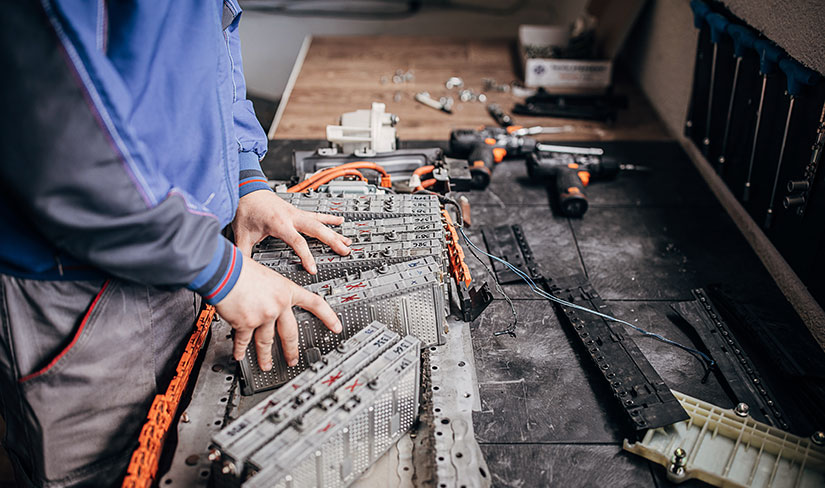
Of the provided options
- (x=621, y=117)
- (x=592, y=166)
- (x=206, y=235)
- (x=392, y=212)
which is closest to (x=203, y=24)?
(x=206, y=235)

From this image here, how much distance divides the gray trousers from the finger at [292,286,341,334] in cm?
34

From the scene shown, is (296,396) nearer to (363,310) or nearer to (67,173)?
(363,310)

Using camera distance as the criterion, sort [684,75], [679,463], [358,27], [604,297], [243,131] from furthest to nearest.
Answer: [358,27]
[684,75]
[604,297]
[243,131]
[679,463]

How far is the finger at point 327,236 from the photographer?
5.77 ft

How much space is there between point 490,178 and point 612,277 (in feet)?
2.74

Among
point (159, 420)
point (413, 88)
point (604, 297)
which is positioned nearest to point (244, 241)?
point (159, 420)

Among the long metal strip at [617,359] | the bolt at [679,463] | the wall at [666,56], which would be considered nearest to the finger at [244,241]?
the long metal strip at [617,359]

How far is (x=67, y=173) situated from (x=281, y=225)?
0.75 m

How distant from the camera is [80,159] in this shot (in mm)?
1055

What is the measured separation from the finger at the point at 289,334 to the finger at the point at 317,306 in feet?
0.13

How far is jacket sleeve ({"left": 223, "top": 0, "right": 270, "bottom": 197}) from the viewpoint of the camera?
1.85 metres

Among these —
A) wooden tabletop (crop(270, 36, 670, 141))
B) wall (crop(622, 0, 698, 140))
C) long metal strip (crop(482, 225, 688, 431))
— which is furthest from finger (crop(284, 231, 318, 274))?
wall (crop(622, 0, 698, 140))

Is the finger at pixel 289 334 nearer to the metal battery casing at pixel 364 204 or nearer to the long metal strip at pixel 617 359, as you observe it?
the metal battery casing at pixel 364 204

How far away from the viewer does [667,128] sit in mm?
3420
